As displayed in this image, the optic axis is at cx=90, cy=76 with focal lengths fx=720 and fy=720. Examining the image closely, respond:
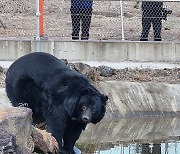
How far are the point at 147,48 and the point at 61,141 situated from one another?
7637mm

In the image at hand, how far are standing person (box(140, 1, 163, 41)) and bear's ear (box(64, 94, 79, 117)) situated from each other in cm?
807

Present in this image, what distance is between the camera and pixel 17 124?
24.6 ft

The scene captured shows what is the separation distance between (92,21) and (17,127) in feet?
58.8

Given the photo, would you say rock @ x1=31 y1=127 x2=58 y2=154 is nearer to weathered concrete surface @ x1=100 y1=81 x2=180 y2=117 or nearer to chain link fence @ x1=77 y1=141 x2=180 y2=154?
chain link fence @ x1=77 y1=141 x2=180 y2=154

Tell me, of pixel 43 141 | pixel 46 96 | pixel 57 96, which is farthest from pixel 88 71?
pixel 43 141

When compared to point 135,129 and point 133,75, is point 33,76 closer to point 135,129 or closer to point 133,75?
point 135,129

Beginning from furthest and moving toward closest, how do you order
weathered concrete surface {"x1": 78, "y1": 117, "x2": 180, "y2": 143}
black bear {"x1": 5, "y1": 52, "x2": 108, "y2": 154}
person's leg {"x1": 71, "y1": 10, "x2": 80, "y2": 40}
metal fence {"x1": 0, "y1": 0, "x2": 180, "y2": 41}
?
metal fence {"x1": 0, "y1": 0, "x2": 180, "y2": 41}
person's leg {"x1": 71, "y1": 10, "x2": 80, "y2": 40}
weathered concrete surface {"x1": 78, "y1": 117, "x2": 180, "y2": 143}
black bear {"x1": 5, "y1": 52, "x2": 108, "y2": 154}

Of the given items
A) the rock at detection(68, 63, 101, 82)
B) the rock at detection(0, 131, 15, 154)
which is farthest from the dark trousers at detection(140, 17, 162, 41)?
the rock at detection(0, 131, 15, 154)

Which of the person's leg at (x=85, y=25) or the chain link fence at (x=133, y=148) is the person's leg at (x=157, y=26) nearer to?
the person's leg at (x=85, y=25)

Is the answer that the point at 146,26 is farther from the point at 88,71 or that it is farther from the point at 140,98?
the point at 88,71

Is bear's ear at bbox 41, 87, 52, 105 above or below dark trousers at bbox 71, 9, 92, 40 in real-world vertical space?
below

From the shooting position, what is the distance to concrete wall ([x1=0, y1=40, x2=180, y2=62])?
51.3ft

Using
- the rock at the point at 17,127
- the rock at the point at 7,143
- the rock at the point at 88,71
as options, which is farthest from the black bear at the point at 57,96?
the rock at the point at 88,71

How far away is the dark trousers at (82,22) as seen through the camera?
1631 centimetres
